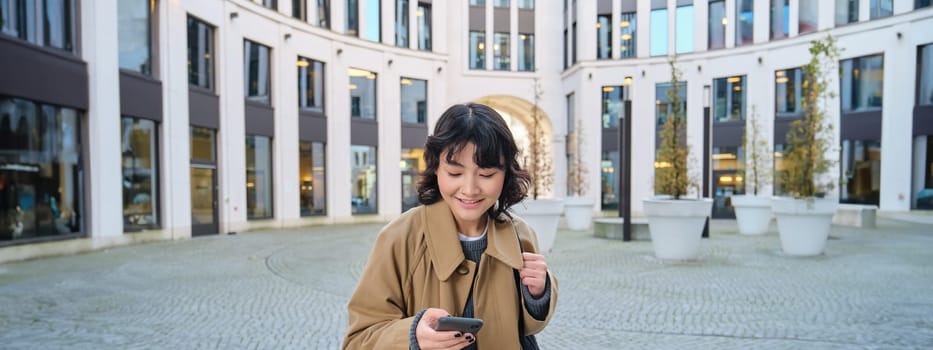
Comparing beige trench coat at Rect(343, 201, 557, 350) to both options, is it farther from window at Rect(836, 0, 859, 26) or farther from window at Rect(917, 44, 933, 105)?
window at Rect(836, 0, 859, 26)

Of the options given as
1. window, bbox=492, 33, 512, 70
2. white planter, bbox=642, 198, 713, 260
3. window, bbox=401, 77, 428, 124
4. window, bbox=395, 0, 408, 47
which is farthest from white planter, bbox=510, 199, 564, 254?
window, bbox=492, 33, 512, 70

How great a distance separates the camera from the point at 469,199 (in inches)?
73.4

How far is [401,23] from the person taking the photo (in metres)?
25.9

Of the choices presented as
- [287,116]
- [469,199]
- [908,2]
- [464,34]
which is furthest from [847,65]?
[469,199]

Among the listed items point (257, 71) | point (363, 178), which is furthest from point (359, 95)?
point (257, 71)

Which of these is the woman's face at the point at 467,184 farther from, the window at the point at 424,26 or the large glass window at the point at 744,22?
the large glass window at the point at 744,22

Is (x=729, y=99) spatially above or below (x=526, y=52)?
below

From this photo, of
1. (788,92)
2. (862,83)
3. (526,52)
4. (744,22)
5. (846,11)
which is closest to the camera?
(862,83)

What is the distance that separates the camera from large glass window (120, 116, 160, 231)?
47.1 feet

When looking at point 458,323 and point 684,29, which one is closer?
point 458,323

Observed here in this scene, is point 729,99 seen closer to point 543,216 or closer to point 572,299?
point 543,216

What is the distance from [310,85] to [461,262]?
70.4ft

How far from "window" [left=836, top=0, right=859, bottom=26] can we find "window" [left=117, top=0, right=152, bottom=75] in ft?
83.1

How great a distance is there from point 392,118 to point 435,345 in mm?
24008
